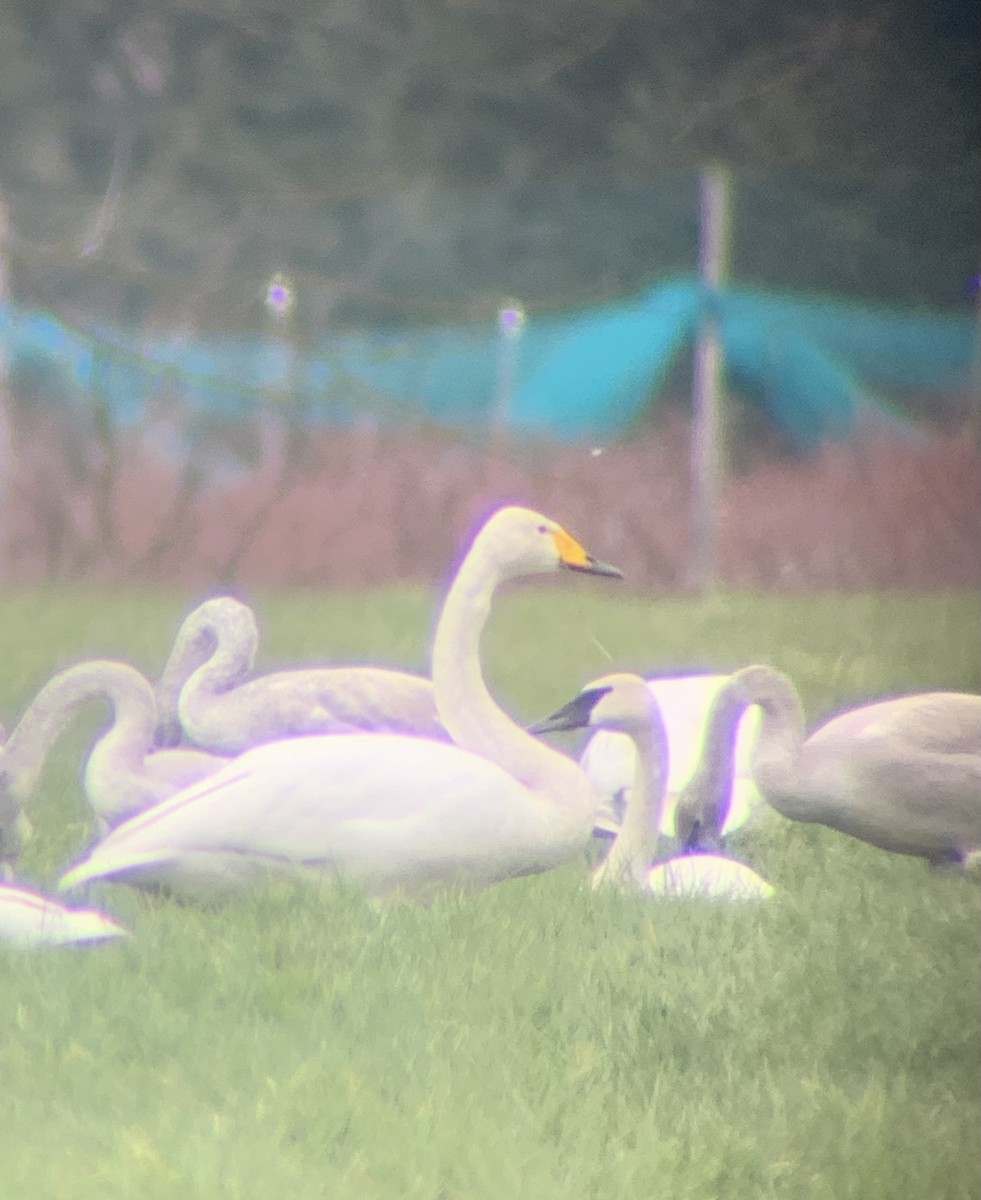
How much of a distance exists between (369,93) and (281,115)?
4.1 inches

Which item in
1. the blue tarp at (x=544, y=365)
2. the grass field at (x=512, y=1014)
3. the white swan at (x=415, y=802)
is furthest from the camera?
the blue tarp at (x=544, y=365)

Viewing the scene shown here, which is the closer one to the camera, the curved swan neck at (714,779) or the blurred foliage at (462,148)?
the blurred foliage at (462,148)

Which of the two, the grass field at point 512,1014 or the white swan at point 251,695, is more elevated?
the white swan at point 251,695

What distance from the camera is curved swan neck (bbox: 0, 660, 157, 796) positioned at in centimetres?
226

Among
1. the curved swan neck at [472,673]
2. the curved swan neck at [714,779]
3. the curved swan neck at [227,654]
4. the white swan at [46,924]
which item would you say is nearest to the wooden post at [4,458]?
the curved swan neck at [227,654]

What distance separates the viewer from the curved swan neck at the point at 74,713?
7.41ft

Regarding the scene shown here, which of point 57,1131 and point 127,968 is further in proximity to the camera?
point 127,968

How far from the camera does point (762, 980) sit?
2.08 meters

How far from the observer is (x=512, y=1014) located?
1974mm

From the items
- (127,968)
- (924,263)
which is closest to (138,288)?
(127,968)

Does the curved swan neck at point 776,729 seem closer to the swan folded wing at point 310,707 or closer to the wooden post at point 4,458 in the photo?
the swan folded wing at point 310,707

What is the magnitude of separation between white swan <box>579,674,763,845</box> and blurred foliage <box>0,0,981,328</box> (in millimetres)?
491

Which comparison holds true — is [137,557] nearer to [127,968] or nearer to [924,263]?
[127,968]

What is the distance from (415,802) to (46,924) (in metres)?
0.42
